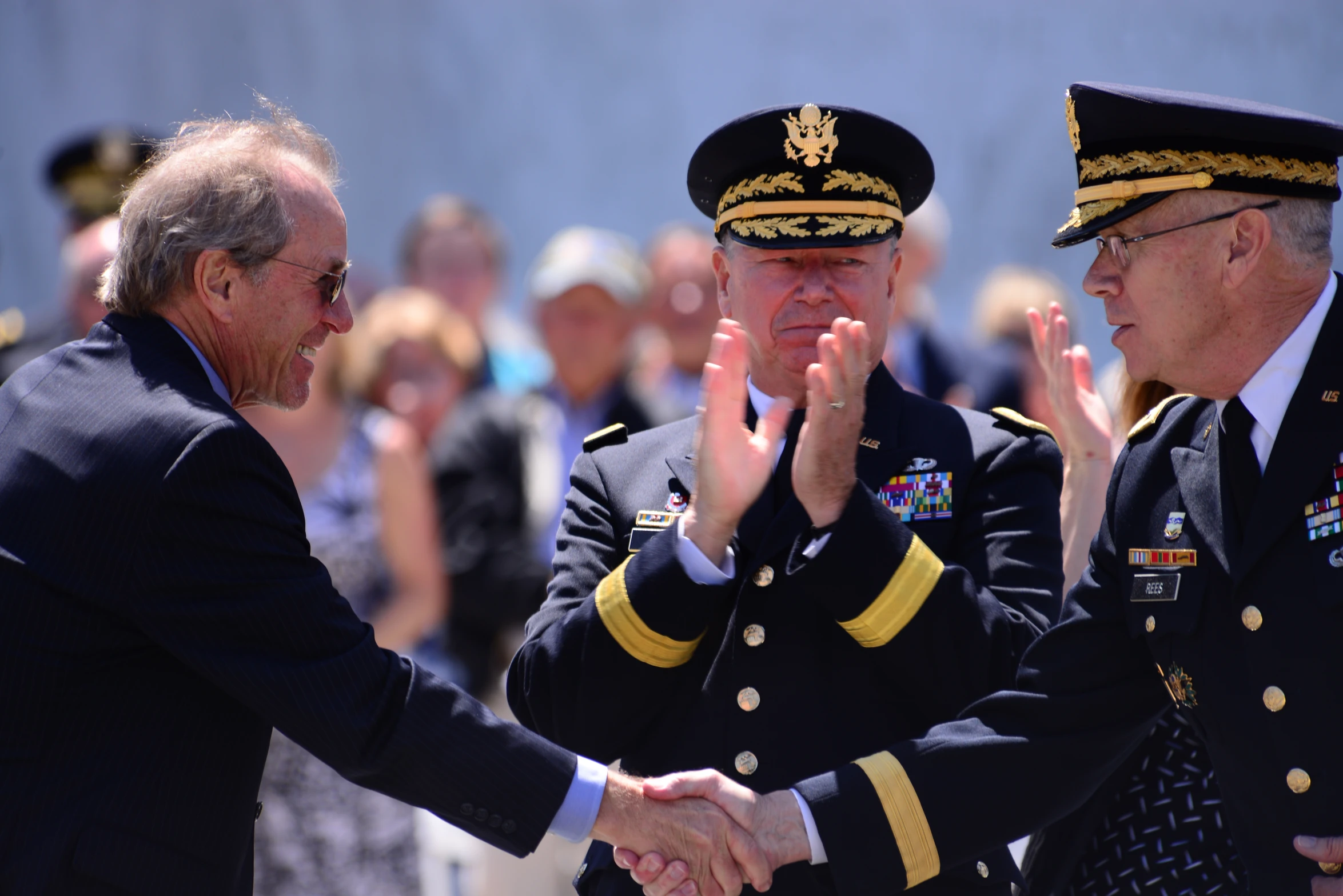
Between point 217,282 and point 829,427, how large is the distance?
113 centimetres

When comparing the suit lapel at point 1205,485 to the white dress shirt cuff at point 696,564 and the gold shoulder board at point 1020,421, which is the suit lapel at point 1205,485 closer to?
the gold shoulder board at point 1020,421

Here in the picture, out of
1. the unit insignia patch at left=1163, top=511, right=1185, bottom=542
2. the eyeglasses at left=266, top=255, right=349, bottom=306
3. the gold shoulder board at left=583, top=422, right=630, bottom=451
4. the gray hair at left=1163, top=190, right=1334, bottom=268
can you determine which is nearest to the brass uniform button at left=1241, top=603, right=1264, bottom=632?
the unit insignia patch at left=1163, top=511, right=1185, bottom=542

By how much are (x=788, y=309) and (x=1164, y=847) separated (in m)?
1.32

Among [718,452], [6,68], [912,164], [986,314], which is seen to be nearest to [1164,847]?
[718,452]

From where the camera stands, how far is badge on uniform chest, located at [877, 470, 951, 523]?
302 cm

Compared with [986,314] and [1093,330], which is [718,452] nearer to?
[986,314]

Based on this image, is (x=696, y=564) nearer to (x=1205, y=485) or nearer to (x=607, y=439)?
(x=607, y=439)

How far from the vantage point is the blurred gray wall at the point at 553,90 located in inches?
297

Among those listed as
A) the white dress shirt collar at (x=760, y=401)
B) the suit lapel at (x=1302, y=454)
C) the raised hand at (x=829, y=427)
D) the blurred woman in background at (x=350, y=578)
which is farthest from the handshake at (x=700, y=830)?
the blurred woman in background at (x=350, y=578)

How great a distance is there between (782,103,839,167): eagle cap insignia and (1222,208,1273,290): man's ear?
0.81 metres

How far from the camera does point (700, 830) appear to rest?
9.61 feet

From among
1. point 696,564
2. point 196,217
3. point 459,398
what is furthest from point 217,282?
point 459,398

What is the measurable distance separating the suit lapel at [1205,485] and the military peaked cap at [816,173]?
2.35ft

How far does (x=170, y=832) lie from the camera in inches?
101
